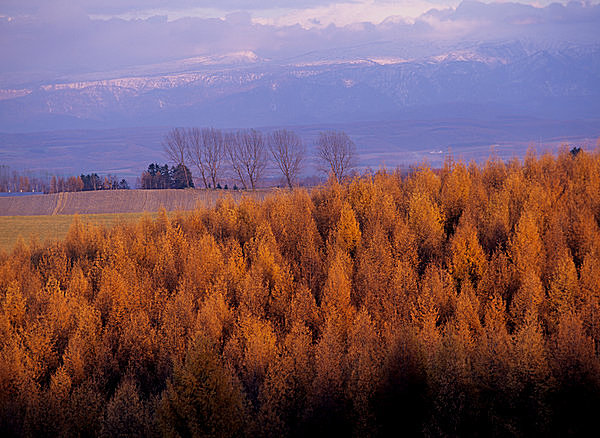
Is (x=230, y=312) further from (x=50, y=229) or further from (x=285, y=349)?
(x=50, y=229)

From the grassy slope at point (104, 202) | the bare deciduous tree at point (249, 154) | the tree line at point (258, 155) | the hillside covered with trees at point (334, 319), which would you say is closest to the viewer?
the hillside covered with trees at point (334, 319)

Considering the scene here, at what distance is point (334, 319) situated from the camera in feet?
77.9

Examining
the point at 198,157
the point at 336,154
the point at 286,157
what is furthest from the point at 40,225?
the point at 336,154

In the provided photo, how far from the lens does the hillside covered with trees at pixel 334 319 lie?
18234mm

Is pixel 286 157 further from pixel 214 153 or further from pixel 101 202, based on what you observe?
pixel 101 202

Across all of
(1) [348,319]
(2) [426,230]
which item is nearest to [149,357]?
(1) [348,319]

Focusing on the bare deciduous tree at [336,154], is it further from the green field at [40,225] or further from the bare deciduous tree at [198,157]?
the green field at [40,225]

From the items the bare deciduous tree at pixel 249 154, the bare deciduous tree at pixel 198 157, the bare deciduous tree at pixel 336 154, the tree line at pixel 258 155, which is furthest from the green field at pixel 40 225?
the bare deciduous tree at pixel 336 154

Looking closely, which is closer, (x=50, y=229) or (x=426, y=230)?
(x=426, y=230)

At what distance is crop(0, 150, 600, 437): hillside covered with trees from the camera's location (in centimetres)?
1823

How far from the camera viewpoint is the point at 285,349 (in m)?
22.4

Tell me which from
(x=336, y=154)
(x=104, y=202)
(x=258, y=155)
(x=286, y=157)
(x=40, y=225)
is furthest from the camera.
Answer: (x=258, y=155)

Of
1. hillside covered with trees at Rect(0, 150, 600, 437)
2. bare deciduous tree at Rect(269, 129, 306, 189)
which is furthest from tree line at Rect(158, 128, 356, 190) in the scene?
hillside covered with trees at Rect(0, 150, 600, 437)

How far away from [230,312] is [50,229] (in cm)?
4297
